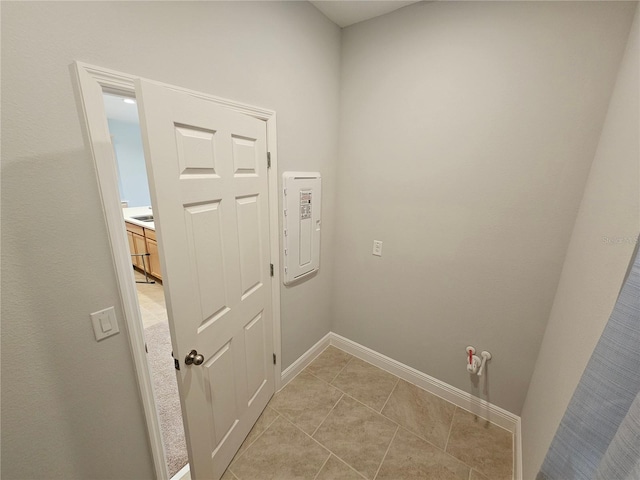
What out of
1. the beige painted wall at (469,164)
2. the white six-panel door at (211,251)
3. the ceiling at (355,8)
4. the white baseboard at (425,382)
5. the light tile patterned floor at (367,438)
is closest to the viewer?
the white six-panel door at (211,251)

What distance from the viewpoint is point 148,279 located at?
396cm

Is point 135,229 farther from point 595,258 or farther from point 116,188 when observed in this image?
point 595,258

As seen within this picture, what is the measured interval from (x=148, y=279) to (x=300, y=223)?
11.0 feet

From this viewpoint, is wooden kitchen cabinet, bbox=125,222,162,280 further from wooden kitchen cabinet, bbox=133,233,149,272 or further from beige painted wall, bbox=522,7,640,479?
beige painted wall, bbox=522,7,640,479

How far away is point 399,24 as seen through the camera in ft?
5.47

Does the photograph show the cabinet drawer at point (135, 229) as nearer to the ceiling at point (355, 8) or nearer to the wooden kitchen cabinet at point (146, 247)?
the wooden kitchen cabinet at point (146, 247)

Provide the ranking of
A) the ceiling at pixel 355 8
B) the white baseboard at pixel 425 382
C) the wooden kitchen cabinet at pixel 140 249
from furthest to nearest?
the wooden kitchen cabinet at pixel 140 249, the white baseboard at pixel 425 382, the ceiling at pixel 355 8

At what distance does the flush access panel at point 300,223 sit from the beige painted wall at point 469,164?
13.4 inches

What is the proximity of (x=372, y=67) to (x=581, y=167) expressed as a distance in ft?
4.58

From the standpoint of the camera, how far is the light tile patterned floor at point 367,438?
4.85ft

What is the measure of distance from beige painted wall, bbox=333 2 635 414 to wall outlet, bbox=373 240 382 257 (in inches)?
1.7

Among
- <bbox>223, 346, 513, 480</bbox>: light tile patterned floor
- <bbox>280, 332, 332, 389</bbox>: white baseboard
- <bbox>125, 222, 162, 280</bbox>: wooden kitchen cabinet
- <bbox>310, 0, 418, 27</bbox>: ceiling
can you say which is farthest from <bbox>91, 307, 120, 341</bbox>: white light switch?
<bbox>125, 222, 162, 280</bbox>: wooden kitchen cabinet

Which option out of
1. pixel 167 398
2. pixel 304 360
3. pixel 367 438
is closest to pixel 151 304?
pixel 167 398

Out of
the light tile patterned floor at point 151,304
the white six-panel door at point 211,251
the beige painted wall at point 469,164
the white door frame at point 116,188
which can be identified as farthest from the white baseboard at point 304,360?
the light tile patterned floor at point 151,304
